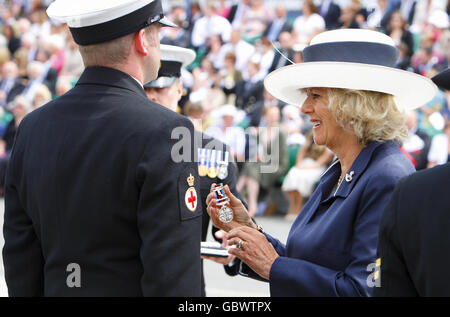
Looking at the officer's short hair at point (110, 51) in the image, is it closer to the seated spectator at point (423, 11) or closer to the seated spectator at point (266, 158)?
the seated spectator at point (266, 158)

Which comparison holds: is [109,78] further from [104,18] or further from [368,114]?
[368,114]

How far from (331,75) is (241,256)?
35.5 inches

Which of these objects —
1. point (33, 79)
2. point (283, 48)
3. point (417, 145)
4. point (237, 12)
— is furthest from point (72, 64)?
point (417, 145)

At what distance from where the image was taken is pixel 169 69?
3.93 m

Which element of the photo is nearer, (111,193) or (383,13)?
(111,193)

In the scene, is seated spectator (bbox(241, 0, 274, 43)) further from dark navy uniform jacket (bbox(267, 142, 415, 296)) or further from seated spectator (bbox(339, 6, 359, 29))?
dark navy uniform jacket (bbox(267, 142, 415, 296))

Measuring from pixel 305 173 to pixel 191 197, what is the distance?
292 inches

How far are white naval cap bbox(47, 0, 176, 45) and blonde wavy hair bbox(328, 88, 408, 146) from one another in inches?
39.4

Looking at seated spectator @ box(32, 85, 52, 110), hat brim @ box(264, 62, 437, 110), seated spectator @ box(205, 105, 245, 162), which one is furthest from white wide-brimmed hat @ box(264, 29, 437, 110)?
seated spectator @ box(32, 85, 52, 110)

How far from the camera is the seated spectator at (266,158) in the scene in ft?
32.2

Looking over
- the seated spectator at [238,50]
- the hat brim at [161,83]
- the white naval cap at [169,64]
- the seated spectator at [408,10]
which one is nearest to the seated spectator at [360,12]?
the seated spectator at [408,10]

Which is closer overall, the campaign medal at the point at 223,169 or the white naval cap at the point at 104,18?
the white naval cap at the point at 104,18

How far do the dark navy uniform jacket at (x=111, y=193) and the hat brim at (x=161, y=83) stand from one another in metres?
1.54
